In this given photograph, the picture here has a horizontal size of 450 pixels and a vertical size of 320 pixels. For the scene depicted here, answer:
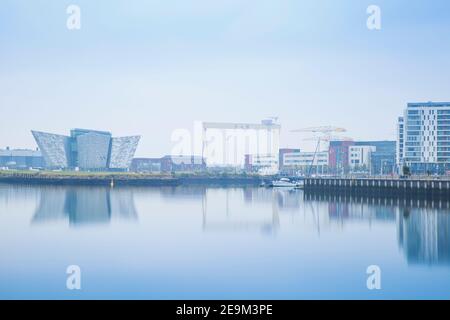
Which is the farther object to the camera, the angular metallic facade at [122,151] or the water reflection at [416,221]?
the angular metallic facade at [122,151]

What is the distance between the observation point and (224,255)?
49.9ft

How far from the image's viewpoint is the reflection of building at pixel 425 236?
49.8 feet

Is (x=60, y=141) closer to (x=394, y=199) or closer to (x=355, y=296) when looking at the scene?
(x=394, y=199)

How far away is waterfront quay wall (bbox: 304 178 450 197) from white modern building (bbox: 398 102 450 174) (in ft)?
74.8

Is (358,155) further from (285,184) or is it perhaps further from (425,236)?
(425,236)

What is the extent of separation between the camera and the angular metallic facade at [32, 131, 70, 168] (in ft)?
290

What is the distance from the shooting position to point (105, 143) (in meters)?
91.2

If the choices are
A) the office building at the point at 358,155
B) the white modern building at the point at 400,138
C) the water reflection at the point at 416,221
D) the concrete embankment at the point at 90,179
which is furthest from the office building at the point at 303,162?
the water reflection at the point at 416,221

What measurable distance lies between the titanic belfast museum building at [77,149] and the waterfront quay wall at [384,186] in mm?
48437

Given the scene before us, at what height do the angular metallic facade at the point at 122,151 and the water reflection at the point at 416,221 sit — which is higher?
the angular metallic facade at the point at 122,151

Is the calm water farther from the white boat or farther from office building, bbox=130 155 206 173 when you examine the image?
office building, bbox=130 155 206 173

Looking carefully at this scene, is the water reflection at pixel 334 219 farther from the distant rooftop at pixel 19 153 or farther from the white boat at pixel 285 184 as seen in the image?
the distant rooftop at pixel 19 153

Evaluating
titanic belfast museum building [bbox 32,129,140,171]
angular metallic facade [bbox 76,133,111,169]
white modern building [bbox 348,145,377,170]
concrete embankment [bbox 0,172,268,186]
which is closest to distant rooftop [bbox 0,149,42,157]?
titanic belfast museum building [bbox 32,129,140,171]

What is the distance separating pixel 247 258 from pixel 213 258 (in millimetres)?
764
